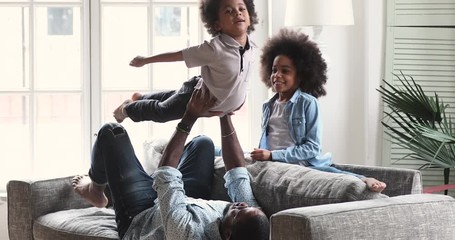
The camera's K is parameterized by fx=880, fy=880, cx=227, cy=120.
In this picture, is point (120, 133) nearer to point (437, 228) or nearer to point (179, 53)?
point (179, 53)

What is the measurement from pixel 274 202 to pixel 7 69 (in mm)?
2200

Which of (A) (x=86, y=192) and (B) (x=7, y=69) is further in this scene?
(B) (x=7, y=69)

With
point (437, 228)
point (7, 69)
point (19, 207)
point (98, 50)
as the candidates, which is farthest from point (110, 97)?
point (437, 228)

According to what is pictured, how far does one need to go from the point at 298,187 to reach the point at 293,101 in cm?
73

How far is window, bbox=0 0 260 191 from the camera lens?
4.84m

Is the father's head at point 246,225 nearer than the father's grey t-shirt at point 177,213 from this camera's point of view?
Yes

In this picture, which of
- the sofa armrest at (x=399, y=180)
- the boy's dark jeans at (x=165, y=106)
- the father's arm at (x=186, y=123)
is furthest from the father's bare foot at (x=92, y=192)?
the sofa armrest at (x=399, y=180)

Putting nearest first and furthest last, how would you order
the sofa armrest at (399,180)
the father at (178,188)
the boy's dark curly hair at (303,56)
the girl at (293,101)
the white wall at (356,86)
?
the father at (178,188), the sofa armrest at (399,180), the girl at (293,101), the boy's dark curly hair at (303,56), the white wall at (356,86)

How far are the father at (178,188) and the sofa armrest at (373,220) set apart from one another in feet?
1.05

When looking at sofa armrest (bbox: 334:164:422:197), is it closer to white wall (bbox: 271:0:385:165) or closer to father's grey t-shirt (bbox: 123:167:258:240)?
father's grey t-shirt (bbox: 123:167:258:240)

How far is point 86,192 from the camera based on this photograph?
369 centimetres

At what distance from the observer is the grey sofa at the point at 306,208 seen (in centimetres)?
266

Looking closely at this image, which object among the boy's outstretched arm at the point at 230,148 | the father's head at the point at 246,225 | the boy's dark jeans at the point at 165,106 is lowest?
the father's head at the point at 246,225

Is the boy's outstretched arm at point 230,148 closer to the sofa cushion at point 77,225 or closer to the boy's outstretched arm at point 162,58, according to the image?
the boy's outstretched arm at point 162,58
